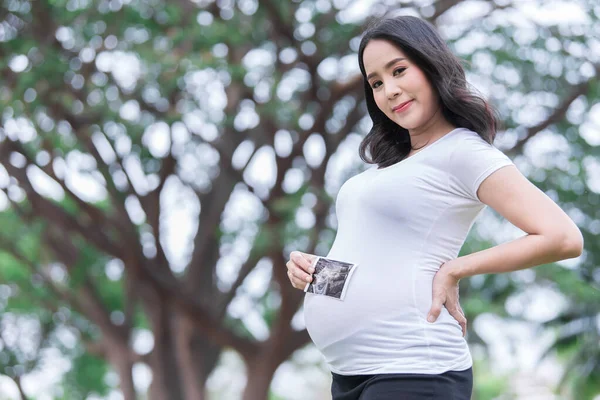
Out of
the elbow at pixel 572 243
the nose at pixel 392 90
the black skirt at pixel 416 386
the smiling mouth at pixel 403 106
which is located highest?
the nose at pixel 392 90

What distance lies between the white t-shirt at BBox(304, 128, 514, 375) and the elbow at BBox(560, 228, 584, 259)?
0.60 ft

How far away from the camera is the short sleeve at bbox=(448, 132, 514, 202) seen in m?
1.84

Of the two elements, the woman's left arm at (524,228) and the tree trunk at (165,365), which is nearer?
the woman's left arm at (524,228)

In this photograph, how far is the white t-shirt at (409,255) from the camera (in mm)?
1855

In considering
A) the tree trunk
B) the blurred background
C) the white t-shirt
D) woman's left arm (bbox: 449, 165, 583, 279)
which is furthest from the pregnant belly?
the tree trunk

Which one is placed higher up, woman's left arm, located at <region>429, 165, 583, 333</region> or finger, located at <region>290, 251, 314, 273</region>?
woman's left arm, located at <region>429, 165, 583, 333</region>

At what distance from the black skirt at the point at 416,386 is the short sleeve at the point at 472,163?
37 cm

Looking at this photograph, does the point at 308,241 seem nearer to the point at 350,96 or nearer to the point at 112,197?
the point at 350,96

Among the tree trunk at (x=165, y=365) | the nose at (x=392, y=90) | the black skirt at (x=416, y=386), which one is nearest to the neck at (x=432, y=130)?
the nose at (x=392, y=90)

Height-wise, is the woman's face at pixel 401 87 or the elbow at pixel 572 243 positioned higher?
the woman's face at pixel 401 87

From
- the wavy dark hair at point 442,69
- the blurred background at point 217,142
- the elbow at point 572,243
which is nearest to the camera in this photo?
the elbow at point 572,243

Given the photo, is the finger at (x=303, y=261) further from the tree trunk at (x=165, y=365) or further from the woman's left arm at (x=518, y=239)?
the tree trunk at (x=165, y=365)

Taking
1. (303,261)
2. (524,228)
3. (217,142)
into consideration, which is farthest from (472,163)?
(217,142)

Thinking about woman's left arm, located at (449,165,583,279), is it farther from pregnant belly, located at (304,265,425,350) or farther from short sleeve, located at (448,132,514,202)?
pregnant belly, located at (304,265,425,350)
